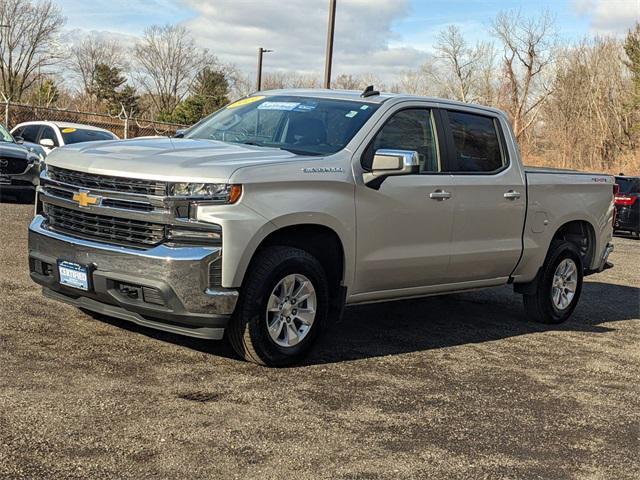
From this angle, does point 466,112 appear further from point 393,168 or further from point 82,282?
point 82,282

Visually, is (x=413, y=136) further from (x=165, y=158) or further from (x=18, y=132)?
(x=18, y=132)

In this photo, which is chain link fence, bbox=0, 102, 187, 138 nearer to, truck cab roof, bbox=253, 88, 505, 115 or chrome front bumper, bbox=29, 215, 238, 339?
truck cab roof, bbox=253, 88, 505, 115

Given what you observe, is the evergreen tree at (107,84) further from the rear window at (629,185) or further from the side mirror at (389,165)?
the side mirror at (389,165)

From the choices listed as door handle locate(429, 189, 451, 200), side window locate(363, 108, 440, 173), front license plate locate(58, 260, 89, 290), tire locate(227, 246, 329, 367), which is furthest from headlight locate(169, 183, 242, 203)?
door handle locate(429, 189, 451, 200)

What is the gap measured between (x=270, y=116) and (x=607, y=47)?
4919 cm

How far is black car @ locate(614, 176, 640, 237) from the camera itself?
1966 cm

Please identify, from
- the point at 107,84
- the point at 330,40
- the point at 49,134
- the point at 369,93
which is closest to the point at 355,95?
the point at 369,93

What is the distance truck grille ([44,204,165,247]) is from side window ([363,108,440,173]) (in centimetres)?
181

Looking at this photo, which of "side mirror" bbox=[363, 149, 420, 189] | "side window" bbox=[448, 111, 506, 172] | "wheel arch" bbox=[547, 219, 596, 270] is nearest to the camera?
"side mirror" bbox=[363, 149, 420, 189]

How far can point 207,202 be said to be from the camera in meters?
4.89

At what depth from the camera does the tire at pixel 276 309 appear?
5.14 meters

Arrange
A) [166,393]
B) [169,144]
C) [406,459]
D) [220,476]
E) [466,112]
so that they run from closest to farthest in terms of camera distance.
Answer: [220,476] < [406,459] < [166,393] < [169,144] < [466,112]

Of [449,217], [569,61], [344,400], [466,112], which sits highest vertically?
[569,61]

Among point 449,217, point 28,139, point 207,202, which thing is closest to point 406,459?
point 207,202
